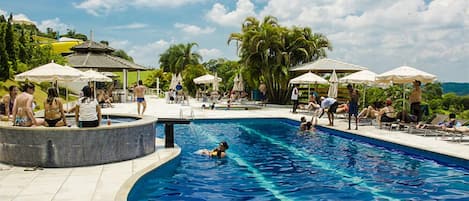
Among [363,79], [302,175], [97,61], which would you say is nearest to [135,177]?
[302,175]

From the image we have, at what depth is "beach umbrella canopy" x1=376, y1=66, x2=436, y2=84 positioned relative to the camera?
13594 millimetres

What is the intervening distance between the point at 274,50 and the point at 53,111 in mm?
19941

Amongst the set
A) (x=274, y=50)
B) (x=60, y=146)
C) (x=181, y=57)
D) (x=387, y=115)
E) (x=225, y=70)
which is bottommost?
(x=60, y=146)

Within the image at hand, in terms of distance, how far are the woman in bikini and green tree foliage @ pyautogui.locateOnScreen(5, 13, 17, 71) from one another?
788 inches

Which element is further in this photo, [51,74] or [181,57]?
[181,57]

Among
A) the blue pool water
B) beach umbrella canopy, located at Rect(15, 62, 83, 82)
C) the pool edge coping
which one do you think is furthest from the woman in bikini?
beach umbrella canopy, located at Rect(15, 62, 83, 82)

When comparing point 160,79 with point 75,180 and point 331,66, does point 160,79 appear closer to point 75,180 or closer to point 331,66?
point 331,66

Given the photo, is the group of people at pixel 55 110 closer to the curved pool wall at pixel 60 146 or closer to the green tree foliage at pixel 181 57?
the curved pool wall at pixel 60 146

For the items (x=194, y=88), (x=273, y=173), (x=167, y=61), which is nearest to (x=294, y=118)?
(x=273, y=173)

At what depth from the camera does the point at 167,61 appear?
6066 centimetres

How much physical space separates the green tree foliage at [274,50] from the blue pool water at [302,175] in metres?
14.4

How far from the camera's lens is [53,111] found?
8.13 m

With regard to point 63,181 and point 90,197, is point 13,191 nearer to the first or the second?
point 63,181

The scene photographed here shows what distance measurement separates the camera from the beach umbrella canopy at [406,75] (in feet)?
44.6
